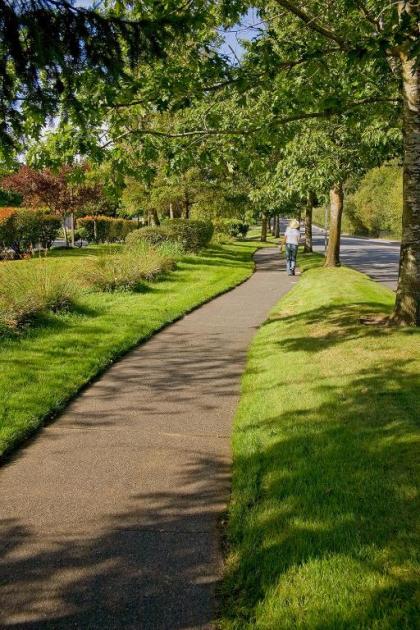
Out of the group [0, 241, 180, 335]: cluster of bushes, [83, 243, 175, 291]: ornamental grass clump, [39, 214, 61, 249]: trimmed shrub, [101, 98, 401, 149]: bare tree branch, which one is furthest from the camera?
[39, 214, 61, 249]: trimmed shrub

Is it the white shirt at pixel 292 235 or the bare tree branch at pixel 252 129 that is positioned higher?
the bare tree branch at pixel 252 129

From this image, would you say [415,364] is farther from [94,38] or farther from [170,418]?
[94,38]

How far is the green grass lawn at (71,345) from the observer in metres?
5.43

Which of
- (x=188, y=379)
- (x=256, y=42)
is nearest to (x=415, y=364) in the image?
(x=188, y=379)

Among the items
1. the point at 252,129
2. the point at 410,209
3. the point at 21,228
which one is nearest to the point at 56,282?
the point at 252,129

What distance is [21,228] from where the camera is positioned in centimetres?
2236

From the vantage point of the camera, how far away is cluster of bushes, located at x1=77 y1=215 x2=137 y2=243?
33719mm

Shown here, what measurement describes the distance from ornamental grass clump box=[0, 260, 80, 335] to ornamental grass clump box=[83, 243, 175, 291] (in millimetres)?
1891

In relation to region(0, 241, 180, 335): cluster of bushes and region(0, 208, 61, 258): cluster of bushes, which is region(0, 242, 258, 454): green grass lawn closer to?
region(0, 241, 180, 335): cluster of bushes

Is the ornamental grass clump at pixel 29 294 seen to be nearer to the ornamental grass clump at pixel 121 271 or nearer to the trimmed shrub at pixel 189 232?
the ornamental grass clump at pixel 121 271

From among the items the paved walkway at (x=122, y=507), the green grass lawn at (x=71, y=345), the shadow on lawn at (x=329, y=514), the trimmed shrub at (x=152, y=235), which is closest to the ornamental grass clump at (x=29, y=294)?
the green grass lawn at (x=71, y=345)

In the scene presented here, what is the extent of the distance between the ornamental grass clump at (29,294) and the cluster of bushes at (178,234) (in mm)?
10331

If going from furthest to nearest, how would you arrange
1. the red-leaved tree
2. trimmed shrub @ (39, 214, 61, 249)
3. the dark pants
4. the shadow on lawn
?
the red-leaved tree
trimmed shrub @ (39, 214, 61, 249)
the dark pants
the shadow on lawn

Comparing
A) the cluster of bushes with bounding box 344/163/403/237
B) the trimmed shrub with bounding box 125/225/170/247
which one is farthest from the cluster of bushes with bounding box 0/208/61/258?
the cluster of bushes with bounding box 344/163/403/237
